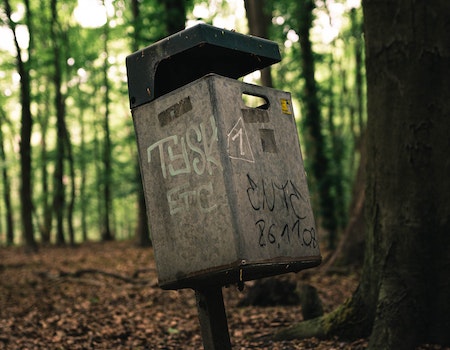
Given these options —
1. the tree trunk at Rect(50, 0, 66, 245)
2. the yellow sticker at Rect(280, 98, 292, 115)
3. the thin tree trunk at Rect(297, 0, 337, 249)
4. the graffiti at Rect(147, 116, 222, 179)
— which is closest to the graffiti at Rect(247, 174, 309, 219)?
the graffiti at Rect(147, 116, 222, 179)

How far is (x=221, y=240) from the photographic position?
7.47 feet

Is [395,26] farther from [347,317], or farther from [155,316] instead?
[155,316]

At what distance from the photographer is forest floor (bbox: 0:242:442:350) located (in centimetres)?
486

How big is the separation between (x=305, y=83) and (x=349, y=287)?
538cm

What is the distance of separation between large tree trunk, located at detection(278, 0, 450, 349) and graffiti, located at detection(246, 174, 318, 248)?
1.21 metres

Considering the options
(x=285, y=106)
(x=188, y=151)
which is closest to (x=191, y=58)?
(x=285, y=106)

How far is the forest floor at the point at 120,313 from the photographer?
16.0 feet

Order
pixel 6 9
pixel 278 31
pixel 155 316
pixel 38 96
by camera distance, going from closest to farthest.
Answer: pixel 155 316, pixel 278 31, pixel 6 9, pixel 38 96

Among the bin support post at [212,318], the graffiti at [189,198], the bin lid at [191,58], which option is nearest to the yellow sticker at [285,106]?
the bin lid at [191,58]

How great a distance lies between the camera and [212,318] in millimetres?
2723

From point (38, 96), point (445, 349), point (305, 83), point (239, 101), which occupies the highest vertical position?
point (38, 96)

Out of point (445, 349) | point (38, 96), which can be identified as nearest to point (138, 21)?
point (445, 349)

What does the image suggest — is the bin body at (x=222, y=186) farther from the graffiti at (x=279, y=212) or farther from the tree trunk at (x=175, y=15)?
the tree trunk at (x=175, y=15)

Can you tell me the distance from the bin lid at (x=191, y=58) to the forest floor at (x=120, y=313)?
2305mm
